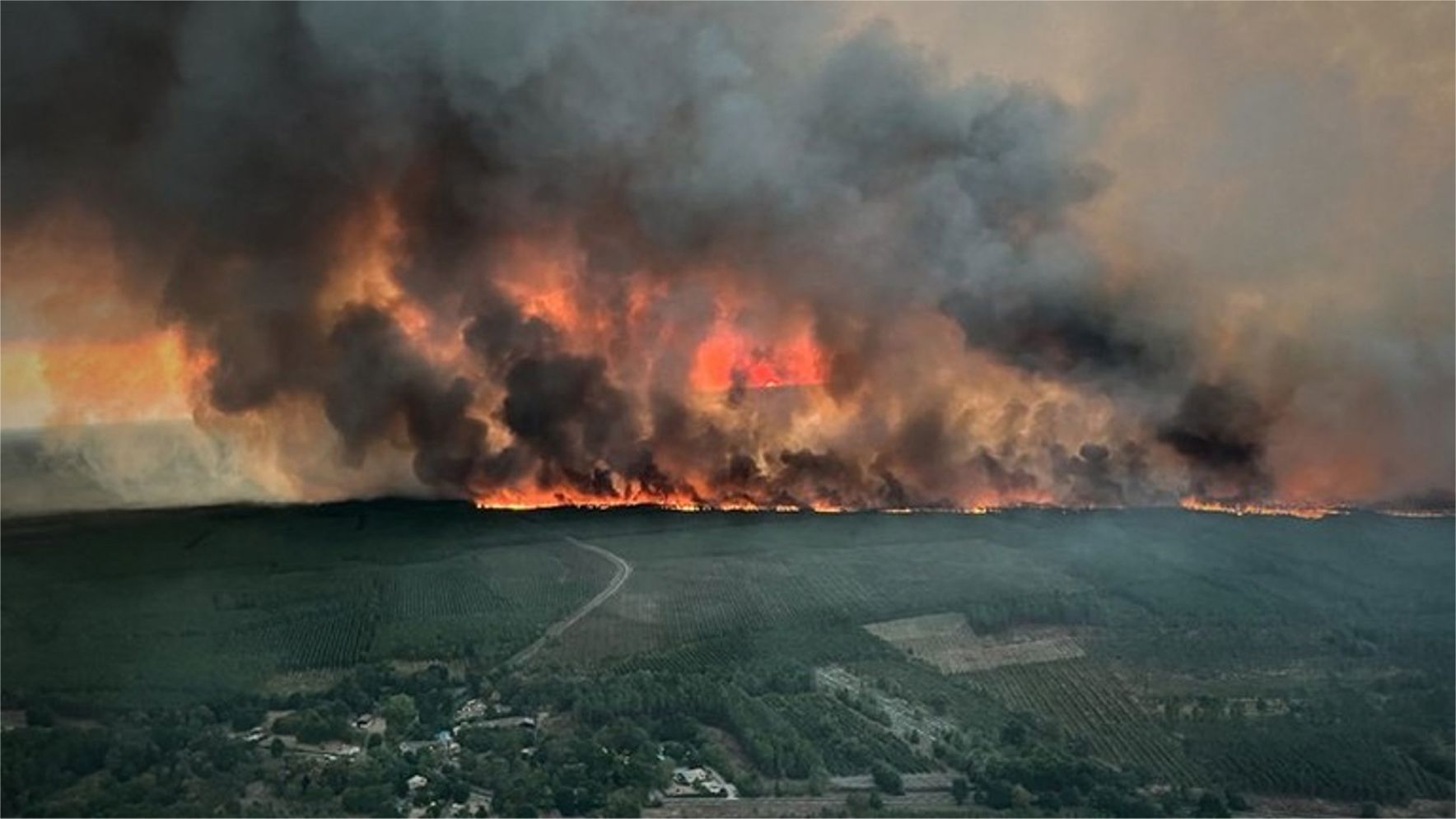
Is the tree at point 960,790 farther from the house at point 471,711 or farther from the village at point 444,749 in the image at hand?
the house at point 471,711

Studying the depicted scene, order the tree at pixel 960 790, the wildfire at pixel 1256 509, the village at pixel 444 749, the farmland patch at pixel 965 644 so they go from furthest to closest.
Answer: the wildfire at pixel 1256 509 < the farmland patch at pixel 965 644 < the tree at pixel 960 790 < the village at pixel 444 749

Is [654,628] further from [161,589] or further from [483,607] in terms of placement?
[161,589]

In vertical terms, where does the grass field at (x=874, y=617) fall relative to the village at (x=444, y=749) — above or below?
above

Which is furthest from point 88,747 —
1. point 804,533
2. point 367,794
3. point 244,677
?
point 804,533

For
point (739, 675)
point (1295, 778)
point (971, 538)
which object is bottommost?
point (1295, 778)

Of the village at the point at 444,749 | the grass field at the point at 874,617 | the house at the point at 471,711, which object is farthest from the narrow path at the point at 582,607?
the village at the point at 444,749

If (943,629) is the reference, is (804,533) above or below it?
above

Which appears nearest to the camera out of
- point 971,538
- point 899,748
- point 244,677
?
point 899,748
